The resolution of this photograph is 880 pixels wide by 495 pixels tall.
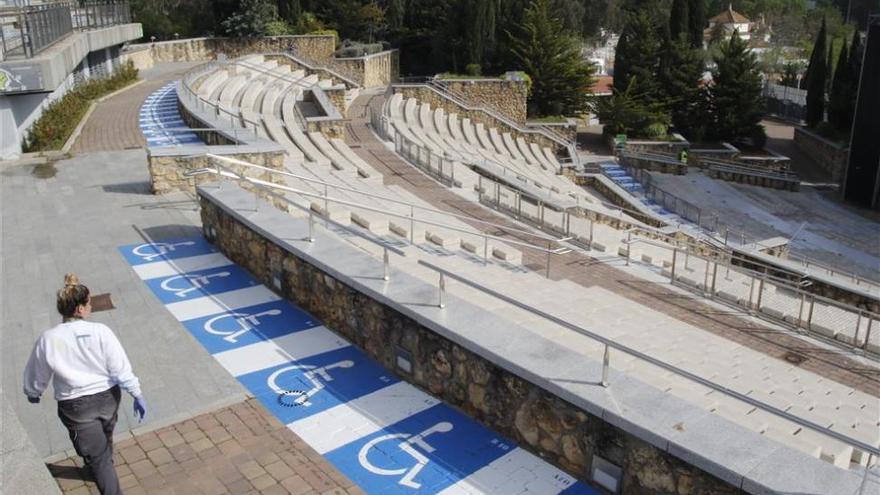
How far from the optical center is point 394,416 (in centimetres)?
707

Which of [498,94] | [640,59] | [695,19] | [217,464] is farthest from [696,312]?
[695,19]

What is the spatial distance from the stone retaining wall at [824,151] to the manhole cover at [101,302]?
34.2 m

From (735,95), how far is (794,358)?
32511 mm

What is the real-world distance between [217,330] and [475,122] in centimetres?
3075

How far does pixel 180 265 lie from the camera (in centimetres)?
1095

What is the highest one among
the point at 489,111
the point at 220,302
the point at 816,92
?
the point at 220,302

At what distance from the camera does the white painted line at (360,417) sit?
6.74 metres

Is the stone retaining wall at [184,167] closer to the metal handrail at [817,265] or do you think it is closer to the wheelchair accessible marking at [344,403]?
the wheelchair accessible marking at [344,403]

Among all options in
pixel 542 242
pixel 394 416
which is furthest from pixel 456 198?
pixel 394 416

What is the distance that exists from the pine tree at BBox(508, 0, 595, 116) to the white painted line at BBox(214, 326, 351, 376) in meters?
35.7

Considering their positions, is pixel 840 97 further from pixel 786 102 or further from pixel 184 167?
A: pixel 184 167

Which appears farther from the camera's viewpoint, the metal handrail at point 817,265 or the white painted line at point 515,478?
the metal handrail at point 817,265

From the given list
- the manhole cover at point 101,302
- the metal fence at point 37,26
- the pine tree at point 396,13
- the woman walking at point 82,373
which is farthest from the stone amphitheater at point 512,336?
the pine tree at point 396,13

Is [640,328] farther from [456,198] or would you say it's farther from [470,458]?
[456,198]
